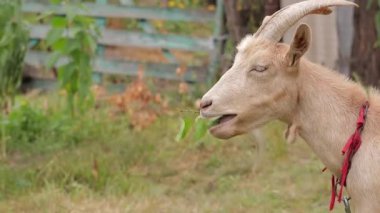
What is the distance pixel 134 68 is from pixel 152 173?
3281mm

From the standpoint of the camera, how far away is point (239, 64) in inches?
158

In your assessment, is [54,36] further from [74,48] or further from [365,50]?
[365,50]

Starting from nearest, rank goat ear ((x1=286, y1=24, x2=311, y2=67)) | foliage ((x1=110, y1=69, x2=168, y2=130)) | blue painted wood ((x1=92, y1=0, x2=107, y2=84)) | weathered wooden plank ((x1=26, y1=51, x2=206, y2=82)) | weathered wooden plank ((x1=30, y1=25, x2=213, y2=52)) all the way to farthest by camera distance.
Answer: goat ear ((x1=286, y1=24, x2=311, y2=67)), foliage ((x1=110, y1=69, x2=168, y2=130)), weathered wooden plank ((x1=30, y1=25, x2=213, y2=52)), weathered wooden plank ((x1=26, y1=51, x2=206, y2=82)), blue painted wood ((x1=92, y1=0, x2=107, y2=84))

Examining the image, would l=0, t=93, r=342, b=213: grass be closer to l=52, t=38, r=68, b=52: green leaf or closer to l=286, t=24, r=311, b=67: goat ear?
l=52, t=38, r=68, b=52: green leaf

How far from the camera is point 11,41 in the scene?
7352mm

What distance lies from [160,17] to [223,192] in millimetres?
3524

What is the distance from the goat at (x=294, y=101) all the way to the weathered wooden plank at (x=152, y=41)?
5945 mm

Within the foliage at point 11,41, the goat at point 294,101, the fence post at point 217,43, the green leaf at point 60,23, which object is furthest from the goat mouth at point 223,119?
the fence post at point 217,43

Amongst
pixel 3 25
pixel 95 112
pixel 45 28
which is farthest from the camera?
pixel 45 28

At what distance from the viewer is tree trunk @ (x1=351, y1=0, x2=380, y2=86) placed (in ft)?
28.9

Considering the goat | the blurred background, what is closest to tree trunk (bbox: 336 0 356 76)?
the blurred background

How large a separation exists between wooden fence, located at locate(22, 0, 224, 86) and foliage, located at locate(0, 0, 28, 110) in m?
2.34

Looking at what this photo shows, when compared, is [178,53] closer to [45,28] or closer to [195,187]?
[45,28]

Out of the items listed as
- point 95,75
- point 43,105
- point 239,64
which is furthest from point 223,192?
point 95,75
